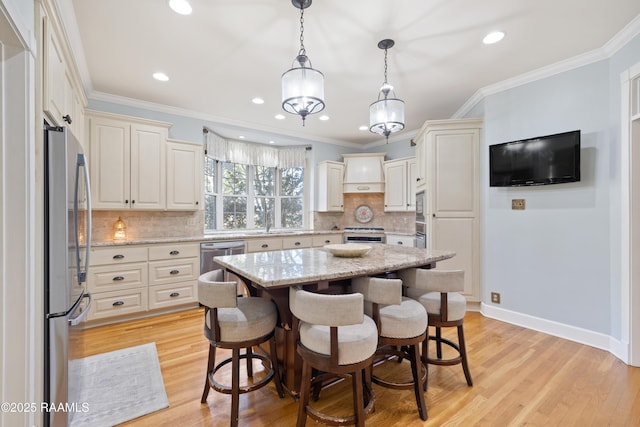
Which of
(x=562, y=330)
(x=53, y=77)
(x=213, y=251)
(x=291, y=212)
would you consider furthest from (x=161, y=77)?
(x=562, y=330)

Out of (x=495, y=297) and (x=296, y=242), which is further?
(x=296, y=242)

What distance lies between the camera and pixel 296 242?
15.1 ft

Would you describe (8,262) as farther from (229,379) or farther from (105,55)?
(105,55)

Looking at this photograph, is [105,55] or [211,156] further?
[211,156]

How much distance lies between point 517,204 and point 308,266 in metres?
2.64

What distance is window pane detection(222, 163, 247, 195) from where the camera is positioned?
4785 mm

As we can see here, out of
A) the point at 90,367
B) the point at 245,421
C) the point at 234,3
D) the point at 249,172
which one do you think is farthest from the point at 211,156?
the point at 245,421

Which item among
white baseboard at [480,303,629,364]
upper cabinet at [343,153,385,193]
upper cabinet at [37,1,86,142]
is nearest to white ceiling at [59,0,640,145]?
upper cabinet at [37,1,86,142]

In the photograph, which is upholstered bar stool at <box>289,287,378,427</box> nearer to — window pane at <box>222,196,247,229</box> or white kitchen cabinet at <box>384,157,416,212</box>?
window pane at <box>222,196,247,229</box>

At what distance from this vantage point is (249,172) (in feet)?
16.7

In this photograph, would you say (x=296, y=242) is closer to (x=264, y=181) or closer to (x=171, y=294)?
(x=264, y=181)

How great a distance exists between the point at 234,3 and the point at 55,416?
268cm

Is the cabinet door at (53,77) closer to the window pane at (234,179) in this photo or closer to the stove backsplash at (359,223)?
the window pane at (234,179)

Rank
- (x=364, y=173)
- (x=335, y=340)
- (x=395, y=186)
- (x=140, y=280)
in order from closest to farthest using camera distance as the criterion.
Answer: (x=335, y=340) < (x=140, y=280) < (x=395, y=186) < (x=364, y=173)
